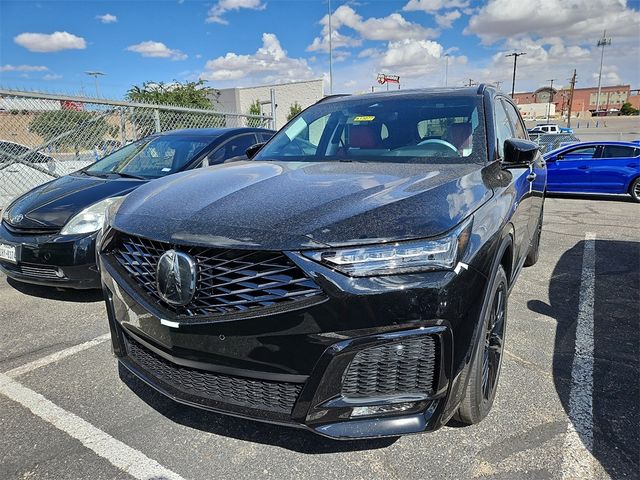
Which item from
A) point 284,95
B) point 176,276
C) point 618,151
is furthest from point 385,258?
point 284,95

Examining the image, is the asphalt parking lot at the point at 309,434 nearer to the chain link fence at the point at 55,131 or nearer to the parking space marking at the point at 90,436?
the parking space marking at the point at 90,436

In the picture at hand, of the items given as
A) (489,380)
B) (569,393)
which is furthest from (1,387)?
(569,393)

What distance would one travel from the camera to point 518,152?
2.70 m

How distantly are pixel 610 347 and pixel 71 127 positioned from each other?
8638 mm

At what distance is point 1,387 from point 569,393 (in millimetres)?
3410

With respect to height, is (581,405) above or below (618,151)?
below

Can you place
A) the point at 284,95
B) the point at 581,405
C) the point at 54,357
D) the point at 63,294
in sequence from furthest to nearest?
the point at 284,95
the point at 63,294
the point at 54,357
the point at 581,405

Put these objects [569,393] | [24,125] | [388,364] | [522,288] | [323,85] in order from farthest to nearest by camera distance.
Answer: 1. [323,85]
2. [24,125]
3. [522,288]
4. [569,393]
5. [388,364]

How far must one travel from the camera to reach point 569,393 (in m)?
2.64

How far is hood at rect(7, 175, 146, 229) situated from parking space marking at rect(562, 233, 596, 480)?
12.6 feet

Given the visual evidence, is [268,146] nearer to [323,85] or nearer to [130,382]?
[130,382]

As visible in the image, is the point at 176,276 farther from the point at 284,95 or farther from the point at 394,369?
the point at 284,95

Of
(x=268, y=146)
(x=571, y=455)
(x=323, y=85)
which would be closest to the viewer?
(x=571, y=455)

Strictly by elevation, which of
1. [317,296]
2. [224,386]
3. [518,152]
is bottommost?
[224,386]
